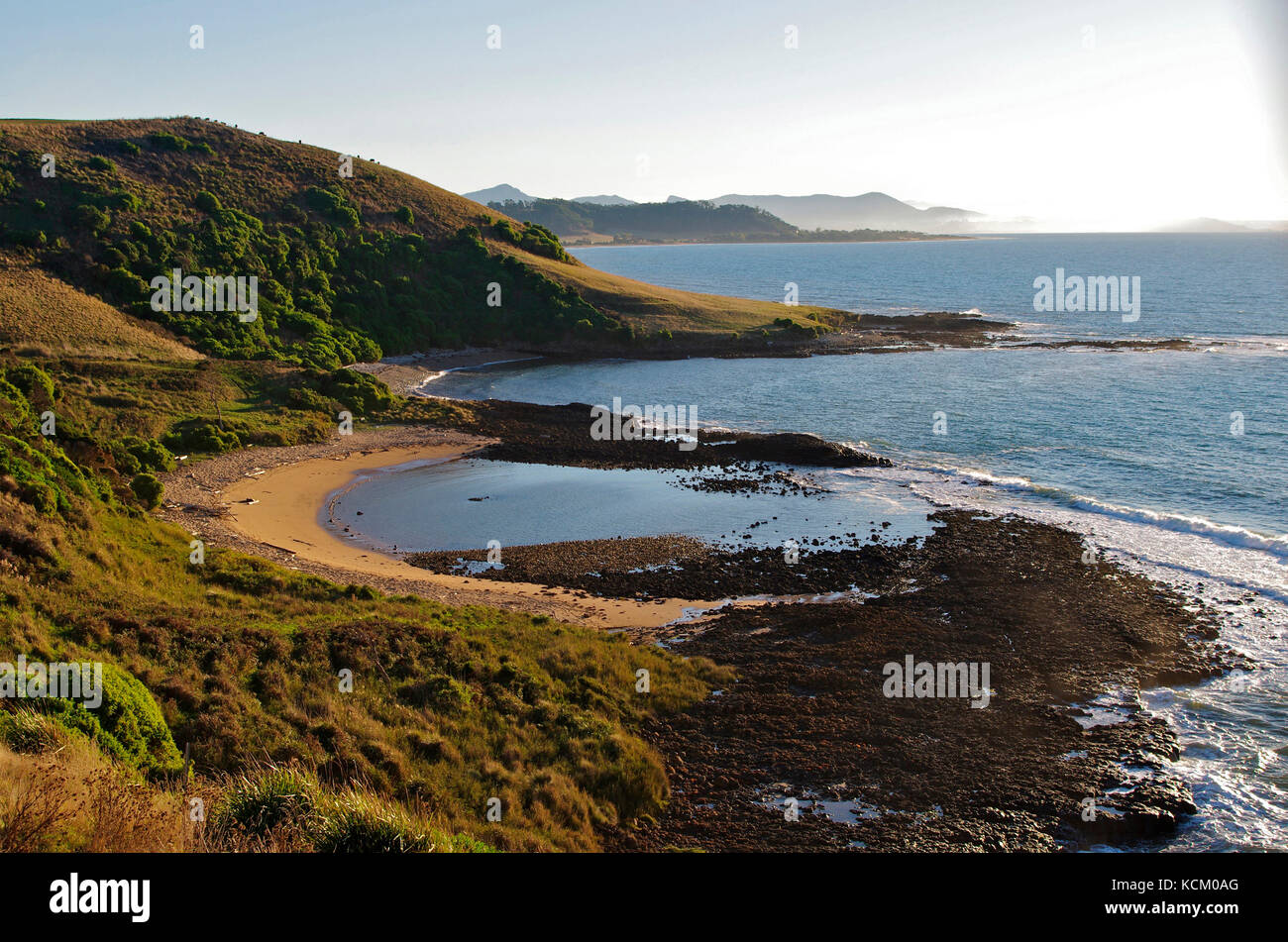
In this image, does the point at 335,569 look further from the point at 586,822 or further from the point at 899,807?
the point at 899,807

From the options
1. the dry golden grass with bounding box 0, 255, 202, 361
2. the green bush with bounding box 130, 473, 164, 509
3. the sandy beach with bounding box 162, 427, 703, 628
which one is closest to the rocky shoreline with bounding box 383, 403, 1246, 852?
the sandy beach with bounding box 162, 427, 703, 628

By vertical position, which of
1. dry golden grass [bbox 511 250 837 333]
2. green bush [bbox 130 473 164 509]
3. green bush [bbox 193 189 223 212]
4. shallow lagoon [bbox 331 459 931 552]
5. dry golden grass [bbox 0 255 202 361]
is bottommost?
shallow lagoon [bbox 331 459 931 552]

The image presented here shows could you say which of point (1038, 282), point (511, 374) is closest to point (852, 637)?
point (511, 374)

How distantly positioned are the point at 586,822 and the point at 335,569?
16.6m

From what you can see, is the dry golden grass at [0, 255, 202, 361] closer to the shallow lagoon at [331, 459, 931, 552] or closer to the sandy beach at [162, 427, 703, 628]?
the sandy beach at [162, 427, 703, 628]

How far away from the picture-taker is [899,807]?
1541 cm

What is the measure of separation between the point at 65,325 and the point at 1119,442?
64.2m

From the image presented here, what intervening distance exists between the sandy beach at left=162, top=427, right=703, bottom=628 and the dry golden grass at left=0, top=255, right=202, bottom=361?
16.8 meters

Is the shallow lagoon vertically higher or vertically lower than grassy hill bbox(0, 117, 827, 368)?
lower

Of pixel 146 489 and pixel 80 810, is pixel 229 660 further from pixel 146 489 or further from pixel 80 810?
pixel 146 489

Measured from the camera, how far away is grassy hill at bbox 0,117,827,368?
6512cm

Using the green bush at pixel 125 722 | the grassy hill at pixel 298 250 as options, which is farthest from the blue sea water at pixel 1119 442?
the green bush at pixel 125 722

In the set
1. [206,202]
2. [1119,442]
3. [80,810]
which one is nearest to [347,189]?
[206,202]

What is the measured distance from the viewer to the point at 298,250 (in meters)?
79.4
